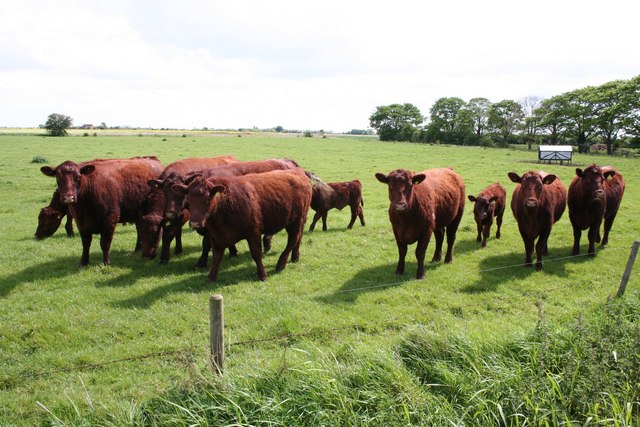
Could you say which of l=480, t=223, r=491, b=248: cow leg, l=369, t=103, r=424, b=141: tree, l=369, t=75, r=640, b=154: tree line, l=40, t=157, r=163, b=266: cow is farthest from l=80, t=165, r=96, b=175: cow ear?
l=369, t=103, r=424, b=141: tree

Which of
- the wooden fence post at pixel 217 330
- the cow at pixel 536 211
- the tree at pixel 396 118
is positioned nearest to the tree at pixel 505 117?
the tree at pixel 396 118

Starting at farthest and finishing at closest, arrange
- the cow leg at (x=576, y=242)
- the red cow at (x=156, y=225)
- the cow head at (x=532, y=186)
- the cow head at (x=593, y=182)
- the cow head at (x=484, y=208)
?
the cow head at (x=484, y=208) < the cow leg at (x=576, y=242) < the cow head at (x=593, y=182) < the red cow at (x=156, y=225) < the cow head at (x=532, y=186)

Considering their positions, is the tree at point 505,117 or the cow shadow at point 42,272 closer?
the cow shadow at point 42,272

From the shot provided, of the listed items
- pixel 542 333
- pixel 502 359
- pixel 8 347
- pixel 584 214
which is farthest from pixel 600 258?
pixel 8 347

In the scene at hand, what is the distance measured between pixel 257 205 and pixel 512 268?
532 centimetres

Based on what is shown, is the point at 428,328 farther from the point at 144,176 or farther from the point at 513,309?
the point at 144,176

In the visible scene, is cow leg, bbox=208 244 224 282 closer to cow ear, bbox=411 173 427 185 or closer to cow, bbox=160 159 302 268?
cow, bbox=160 159 302 268

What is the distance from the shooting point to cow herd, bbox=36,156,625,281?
8258 millimetres

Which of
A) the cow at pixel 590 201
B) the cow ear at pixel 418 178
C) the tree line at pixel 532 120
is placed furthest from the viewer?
the tree line at pixel 532 120

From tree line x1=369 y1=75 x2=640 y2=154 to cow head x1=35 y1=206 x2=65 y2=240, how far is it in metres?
56.8

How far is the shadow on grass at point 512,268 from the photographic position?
8.27m

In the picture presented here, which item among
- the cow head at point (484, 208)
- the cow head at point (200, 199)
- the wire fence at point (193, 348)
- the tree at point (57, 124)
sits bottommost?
the wire fence at point (193, 348)

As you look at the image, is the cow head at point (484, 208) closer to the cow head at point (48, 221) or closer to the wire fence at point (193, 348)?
the wire fence at point (193, 348)

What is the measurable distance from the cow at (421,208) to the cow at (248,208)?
6.21 ft
